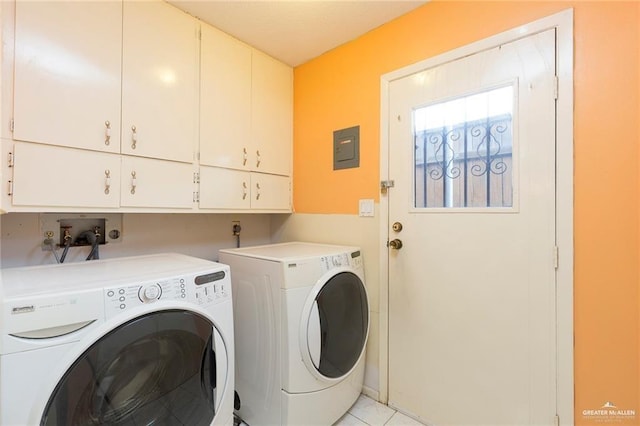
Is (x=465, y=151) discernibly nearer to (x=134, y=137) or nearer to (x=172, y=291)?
(x=172, y=291)

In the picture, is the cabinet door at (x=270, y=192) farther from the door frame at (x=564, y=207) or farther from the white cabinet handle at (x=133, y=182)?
the door frame at (x=564, y=207)

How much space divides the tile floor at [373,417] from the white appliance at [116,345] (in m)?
0.74

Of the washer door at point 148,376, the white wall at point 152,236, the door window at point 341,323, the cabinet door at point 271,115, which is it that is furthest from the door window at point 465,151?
the white wall at point 152,236

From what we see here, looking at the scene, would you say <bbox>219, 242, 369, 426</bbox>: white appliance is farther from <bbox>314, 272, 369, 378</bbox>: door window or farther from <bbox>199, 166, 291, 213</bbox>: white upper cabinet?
<bbox>199, 166, 291, 213</bbox>: white upper cabinet

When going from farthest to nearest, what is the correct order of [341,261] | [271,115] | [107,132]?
[271,115]
[341,261]
[107,132]

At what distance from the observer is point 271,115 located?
2.16m

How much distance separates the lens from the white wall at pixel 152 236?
142cm

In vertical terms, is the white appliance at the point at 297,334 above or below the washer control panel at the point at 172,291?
below

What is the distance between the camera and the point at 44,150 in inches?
48.1

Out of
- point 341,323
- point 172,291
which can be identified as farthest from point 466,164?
point 172,291

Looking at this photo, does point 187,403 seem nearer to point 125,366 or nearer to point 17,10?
point 125,366

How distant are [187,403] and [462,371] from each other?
1.29 m

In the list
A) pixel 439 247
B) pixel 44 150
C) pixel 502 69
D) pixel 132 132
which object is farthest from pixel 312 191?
pixel 44 150

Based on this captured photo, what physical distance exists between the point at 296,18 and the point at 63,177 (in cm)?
147
